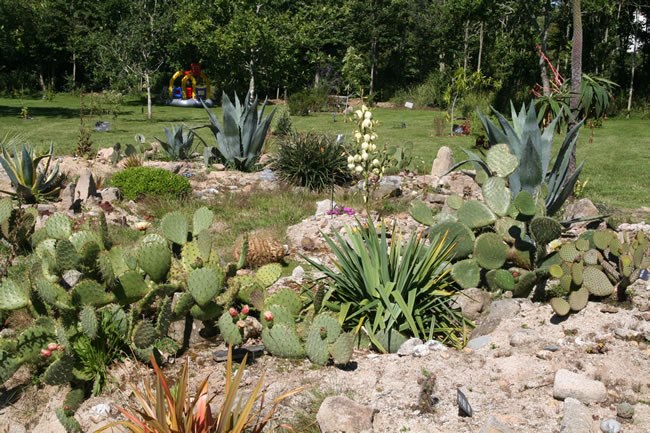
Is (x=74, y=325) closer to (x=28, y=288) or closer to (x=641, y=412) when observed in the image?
(x=28, y=288)

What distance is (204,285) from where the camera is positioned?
14.4 feet

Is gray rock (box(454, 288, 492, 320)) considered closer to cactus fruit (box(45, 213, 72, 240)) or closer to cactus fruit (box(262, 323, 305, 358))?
cactus fruit (box(262, 323, 305, 358))

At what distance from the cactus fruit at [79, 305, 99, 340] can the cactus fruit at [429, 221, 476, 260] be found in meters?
2.57

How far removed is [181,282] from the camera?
4.64 m

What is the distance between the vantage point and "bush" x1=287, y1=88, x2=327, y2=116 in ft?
91.1

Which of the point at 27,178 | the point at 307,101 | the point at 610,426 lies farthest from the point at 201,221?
the point at 307,101

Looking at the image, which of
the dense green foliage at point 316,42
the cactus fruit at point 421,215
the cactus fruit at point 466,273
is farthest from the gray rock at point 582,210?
the dense green foliage at point 316,42

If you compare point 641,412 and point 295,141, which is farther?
point 295,141

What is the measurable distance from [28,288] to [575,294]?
343 cm

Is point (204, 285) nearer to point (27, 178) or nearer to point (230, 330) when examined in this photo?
point (230, 330)

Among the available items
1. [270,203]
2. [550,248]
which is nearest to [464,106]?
[270,203]

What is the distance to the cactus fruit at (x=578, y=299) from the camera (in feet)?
15.2

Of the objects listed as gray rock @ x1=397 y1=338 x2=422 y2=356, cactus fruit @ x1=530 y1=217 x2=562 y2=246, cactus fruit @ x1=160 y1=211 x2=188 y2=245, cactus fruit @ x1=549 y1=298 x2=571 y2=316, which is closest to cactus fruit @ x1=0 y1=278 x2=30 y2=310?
cactus fruit @ x1=160 y1=211 x2=188 y2=245

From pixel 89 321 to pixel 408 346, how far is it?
74.9 inches
